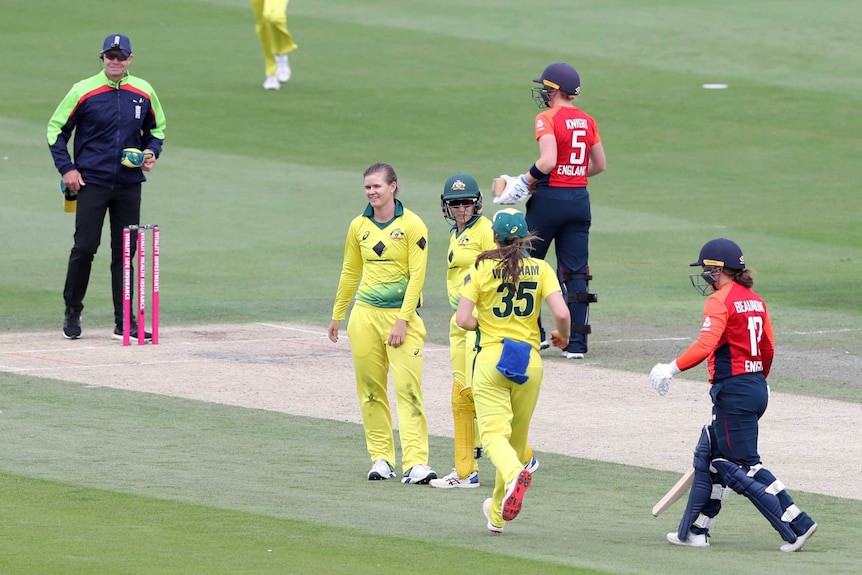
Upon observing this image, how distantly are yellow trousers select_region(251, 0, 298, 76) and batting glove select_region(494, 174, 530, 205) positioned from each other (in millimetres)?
15403

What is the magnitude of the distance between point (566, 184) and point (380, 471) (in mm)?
5175

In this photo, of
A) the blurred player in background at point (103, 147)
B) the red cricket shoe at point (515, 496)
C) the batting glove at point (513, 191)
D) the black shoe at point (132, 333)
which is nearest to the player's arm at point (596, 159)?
the batting glove at point (513, 191)

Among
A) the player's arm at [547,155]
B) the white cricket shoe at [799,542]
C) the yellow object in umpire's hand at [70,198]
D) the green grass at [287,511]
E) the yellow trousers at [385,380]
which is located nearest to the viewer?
the green grass at [287,511]

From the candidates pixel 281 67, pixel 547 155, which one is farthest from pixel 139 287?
pixel 281 67

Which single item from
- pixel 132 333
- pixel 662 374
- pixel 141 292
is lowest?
pixel 132 333

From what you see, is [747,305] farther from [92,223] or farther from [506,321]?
[92,223]

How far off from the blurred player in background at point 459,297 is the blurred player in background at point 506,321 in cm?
69

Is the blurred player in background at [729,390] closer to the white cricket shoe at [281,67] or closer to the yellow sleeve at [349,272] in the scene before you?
the yellow sleeve at [349,272]

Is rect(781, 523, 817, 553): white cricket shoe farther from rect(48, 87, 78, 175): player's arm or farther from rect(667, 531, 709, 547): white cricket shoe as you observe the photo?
rect(48, 87, 78, 175): player's arm

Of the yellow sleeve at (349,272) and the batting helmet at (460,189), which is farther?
the yellow sleeve at (349,272)

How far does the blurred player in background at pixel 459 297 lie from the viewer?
10539 mm

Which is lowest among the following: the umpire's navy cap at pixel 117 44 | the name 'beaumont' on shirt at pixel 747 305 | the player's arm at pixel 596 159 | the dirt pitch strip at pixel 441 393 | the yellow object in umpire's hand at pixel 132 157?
the dirt pitch strip at pixel 441 393

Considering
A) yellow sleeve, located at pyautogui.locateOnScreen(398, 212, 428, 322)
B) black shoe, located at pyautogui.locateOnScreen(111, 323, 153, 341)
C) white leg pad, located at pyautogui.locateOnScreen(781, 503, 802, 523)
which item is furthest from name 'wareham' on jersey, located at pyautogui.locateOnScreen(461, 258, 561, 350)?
black shoe, located at pyautogui.locateOnScreen(111, 323, 153, 341)

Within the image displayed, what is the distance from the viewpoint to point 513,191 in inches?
580
